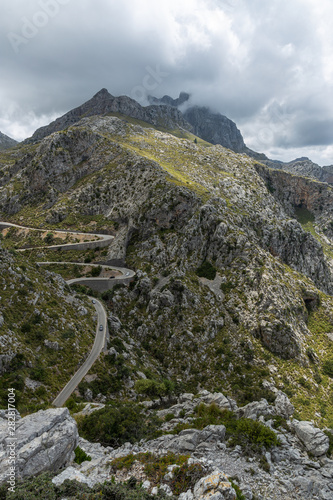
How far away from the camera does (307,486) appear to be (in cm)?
1485

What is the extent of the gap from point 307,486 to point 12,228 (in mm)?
117224

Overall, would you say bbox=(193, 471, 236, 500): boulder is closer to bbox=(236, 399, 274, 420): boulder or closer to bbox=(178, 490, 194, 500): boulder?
bbox=(178, 490, 194, 500): boulder

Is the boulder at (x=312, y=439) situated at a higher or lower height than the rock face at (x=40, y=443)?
higher

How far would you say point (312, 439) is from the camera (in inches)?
755

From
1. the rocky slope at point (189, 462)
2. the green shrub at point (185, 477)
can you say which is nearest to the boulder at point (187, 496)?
the rocky slope at point (189, 462)

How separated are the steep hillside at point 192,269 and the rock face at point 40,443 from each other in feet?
68.4

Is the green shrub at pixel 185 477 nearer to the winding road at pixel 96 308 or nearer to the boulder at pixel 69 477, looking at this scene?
the boulder at pixel 69 477

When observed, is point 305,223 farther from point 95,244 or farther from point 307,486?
point 307,486

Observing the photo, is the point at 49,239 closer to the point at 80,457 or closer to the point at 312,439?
the point at 80,457

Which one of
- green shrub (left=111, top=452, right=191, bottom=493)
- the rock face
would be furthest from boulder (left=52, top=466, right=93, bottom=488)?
green shrub (left=111, top=452, right=191, bottom=493)

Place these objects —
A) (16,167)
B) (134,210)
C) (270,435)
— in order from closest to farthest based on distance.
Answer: (270,435)
(134,210)
(16,167)

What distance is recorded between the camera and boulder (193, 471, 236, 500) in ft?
40.6

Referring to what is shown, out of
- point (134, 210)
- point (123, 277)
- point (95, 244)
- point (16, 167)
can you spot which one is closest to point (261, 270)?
point (123, 277)

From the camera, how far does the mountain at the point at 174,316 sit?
2055 centimetres
